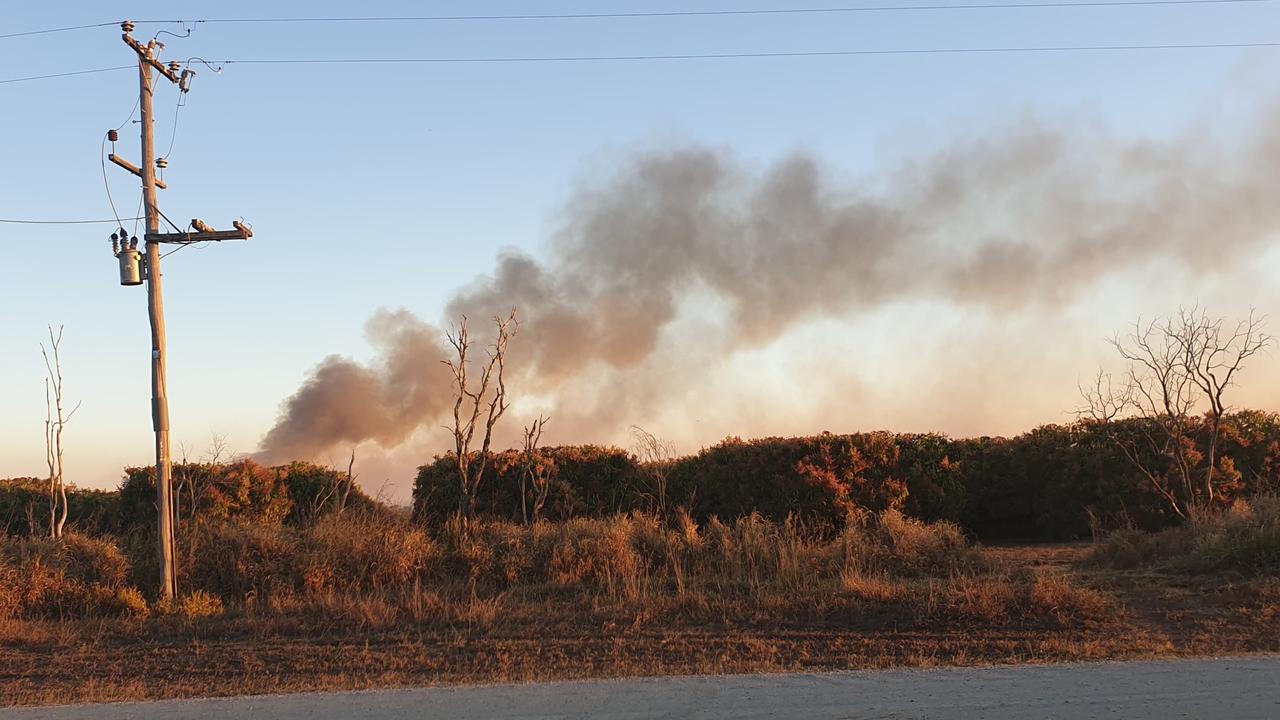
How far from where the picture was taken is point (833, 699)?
7.10 meters

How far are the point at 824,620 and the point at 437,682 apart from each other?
4215 mm

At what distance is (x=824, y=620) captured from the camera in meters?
10.4

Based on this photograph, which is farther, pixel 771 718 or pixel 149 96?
pixel 149 96

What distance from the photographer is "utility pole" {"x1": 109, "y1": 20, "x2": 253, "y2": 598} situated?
12.1 m

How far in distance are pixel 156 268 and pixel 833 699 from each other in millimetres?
9651

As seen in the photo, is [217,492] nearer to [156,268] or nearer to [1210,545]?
[156,268]

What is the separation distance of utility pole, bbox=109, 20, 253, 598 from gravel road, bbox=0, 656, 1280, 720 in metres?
4.84

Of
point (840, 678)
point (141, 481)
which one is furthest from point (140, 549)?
point (840, 678)

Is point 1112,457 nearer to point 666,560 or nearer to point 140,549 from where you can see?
point 666,560

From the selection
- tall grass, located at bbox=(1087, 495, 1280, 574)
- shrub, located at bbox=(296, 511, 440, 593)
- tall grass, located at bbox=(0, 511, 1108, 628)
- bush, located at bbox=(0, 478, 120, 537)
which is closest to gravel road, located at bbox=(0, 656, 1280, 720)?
tall grass, located at bbox=(0, 511, 1108, 628)

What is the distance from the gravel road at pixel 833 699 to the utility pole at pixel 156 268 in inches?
191

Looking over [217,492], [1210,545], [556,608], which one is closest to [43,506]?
[217,492]

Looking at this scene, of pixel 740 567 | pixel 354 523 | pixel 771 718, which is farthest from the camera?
pixel 354 523

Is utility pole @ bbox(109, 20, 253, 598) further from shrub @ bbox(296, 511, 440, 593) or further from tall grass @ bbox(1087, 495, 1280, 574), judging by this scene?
tall grass @ bbox(1087, 495, 1280, 574)
